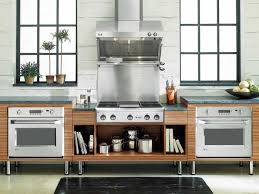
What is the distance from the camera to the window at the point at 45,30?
7750mm

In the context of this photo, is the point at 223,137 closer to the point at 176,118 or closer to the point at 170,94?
the point at 176,118

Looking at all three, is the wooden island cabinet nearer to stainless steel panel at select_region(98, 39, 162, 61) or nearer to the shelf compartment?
the shelf compartment

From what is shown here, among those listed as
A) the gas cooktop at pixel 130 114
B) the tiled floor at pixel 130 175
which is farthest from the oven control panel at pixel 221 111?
the tiled floor at pixel 130 175

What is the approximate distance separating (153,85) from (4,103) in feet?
6.65

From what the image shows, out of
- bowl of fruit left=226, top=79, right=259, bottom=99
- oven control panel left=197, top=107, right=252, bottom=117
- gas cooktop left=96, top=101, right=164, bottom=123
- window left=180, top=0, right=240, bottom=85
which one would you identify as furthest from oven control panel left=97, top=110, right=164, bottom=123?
window left=180, top=0, right=240, bottom=85

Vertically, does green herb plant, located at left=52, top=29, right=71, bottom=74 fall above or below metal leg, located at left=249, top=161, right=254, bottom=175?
above

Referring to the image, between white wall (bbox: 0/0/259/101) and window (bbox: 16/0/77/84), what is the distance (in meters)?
0.21

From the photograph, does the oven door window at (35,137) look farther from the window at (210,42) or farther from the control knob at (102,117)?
the window at (210,42)

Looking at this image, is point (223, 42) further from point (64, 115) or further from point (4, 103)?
point (4, 103)

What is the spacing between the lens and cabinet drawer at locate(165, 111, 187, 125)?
6.84m

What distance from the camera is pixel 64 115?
6.84 meters

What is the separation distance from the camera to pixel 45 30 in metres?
7.79

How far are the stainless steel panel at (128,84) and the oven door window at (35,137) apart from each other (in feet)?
3.39

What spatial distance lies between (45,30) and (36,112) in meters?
1.49
